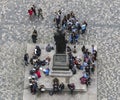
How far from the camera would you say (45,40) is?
3659cm

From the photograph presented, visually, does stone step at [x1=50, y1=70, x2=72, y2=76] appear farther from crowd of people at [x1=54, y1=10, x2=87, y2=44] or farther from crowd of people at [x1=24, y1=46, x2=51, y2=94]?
crowd of people at [x1=54, y1=10, x2=87, y2=44]

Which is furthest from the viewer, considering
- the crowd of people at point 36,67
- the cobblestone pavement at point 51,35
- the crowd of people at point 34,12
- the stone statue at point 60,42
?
the crowd of people at point 34,12

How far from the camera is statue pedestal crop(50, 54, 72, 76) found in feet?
109

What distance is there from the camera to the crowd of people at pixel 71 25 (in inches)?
1425

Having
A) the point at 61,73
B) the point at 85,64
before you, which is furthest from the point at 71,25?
the point at 61,73

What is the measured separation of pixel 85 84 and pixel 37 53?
13.1 feet

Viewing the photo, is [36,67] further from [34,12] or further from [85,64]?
[34,12]

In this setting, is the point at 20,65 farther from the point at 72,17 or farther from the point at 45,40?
the point at 72,17

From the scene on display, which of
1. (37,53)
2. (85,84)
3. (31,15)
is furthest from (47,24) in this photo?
(85,84)

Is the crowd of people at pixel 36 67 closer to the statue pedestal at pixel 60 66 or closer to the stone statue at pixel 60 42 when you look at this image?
the statue pedestal at pixel 60 66

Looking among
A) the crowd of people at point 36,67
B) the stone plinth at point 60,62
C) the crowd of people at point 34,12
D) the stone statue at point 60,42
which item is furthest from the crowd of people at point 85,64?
the crowd of people at point 34,12

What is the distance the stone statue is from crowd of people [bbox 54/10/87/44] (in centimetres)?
292

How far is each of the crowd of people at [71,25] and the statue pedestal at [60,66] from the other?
300 cm

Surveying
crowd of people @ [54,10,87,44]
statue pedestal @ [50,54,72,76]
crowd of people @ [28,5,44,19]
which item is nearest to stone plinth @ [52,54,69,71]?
statue pedestal @ [50,54,72,76]
